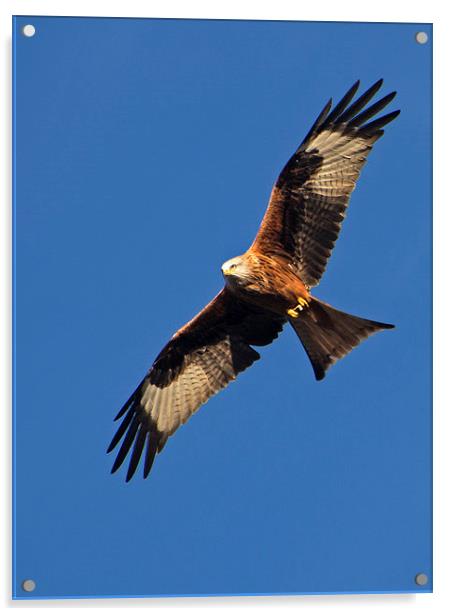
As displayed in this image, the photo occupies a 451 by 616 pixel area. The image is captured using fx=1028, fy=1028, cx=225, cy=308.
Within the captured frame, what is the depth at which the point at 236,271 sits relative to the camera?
3924 mm

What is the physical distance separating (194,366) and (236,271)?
0.66 meters

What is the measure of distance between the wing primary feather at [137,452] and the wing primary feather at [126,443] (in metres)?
Result: 0.02

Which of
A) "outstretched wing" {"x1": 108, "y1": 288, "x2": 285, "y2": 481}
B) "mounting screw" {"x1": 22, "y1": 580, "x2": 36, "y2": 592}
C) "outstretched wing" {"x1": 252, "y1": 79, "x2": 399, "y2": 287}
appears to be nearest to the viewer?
"mounting screw" {"x1": 22, "y1": 580, "x2": 36, "y2": 592}

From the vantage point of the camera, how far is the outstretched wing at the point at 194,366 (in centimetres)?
416

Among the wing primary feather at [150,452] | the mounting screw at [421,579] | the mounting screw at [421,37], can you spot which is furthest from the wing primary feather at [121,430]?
the mounting screw at [421,37]

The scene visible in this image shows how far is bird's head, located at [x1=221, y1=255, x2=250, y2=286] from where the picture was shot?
387cm

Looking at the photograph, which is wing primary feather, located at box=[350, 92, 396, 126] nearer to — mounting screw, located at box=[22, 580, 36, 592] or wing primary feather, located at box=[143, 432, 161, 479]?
wing primary feather, located at box=[143, 432, 161, 479]

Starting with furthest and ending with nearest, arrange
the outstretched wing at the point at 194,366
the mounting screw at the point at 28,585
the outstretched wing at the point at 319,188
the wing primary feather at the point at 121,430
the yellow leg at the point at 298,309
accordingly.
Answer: the outstretched wing at the point at 194,366, the yellow leg at the point at 298,309, the outstretched wing at the point at 319,188, the wing primary feather at the point at 121,430, the mounting screw at the point at 28,585

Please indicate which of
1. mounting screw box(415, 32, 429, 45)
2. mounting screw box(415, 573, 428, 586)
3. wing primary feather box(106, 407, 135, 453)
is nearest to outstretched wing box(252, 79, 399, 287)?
mounting screw box(415, 32, 429, 45)

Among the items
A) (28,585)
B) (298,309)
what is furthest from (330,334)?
(28,585)

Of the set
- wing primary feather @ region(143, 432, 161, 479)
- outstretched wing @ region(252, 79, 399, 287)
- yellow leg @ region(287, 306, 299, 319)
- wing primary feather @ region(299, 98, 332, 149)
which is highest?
wing primary feather @ region(299, 98, 332, 149)

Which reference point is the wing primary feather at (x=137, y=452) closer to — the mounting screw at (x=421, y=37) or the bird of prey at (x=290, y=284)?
the bird of prey at (x=290, y=284)

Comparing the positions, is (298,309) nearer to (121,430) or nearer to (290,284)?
(290,284)

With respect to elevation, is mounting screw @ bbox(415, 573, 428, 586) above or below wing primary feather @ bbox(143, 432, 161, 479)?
below
